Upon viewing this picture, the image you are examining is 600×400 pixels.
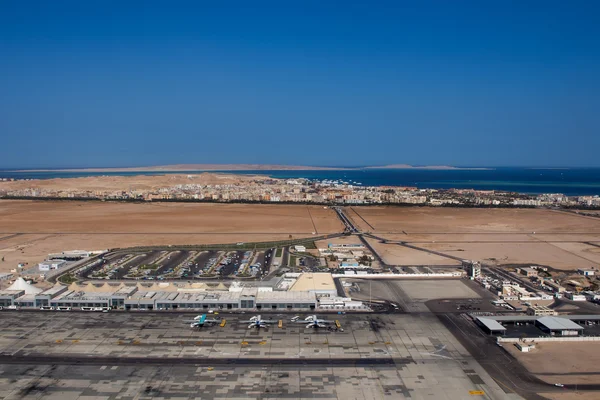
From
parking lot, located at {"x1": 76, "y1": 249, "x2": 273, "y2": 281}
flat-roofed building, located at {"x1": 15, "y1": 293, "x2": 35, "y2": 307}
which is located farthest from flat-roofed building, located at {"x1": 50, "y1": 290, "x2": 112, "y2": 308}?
parking lot, located at {"x1": 76, "y1": 249, "x2": 273, "y2": 281}

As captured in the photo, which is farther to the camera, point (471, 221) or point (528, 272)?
point (471, 221)

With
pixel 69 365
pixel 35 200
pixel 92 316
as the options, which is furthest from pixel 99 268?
pixel 35 200

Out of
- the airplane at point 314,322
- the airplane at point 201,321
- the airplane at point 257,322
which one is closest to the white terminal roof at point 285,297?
the airplane at point 257,322

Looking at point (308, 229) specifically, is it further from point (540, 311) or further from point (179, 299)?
point (540, 311)

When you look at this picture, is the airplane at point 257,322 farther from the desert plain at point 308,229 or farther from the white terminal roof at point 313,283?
the desert plain at point 308,229

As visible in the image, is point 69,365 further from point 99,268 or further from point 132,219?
point 132,219

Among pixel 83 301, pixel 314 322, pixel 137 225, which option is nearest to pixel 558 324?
pixel 314 322
